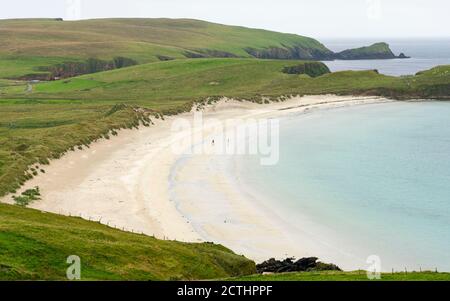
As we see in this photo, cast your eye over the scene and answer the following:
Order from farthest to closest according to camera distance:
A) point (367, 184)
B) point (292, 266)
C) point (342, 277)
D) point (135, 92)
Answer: point (135, 92) → point (367, 184) → point (292, 266) → point (342, 277)

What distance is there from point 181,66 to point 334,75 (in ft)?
133

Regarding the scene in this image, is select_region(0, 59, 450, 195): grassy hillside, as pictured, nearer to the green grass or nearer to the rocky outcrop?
the rocky outcrop

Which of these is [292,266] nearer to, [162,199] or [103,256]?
[103,256]

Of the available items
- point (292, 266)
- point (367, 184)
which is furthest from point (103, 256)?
point (367, 184)

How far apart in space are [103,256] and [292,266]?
9417 mm

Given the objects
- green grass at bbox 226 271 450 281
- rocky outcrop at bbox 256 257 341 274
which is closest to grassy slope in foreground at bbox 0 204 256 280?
rocky outcrop at bbox 256 257 341 274

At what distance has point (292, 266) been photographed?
3109cm

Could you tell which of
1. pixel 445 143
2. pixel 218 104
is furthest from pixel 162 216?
pixel 218 104

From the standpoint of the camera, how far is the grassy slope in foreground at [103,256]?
25156mm

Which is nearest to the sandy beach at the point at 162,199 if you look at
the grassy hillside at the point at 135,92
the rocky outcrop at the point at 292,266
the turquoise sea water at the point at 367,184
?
the turquoise sea water at the point at 367,184

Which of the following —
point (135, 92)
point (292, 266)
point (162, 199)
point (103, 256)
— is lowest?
point (292, 266)

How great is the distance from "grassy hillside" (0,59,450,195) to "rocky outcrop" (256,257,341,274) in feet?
88.5

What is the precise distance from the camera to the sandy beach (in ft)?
128
